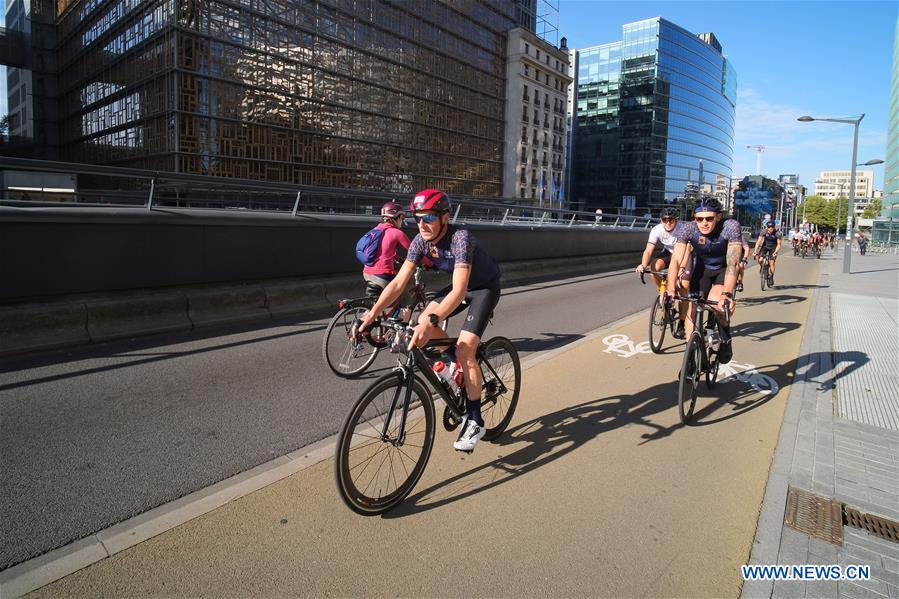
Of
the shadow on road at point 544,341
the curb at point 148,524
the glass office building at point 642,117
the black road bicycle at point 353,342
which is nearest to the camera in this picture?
the curb at point 148,524

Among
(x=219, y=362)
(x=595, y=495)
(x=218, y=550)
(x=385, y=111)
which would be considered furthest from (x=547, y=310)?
(x=385, y=111)

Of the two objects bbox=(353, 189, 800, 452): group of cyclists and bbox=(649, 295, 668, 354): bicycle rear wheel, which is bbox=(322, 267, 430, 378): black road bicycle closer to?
bbox=(353, 189, 800, 452): group of cyclists

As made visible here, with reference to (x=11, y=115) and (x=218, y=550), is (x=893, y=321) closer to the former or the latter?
(x=218, y=550)

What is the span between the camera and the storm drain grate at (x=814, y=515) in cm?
320

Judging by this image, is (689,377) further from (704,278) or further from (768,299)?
(768,299)

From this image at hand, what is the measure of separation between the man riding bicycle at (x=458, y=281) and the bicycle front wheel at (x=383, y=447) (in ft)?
1.22

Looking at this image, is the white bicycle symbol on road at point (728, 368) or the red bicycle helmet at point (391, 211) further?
the red bicycle helmet at point (391, 211)

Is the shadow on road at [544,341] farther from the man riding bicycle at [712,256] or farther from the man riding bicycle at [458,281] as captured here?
the man riding bicycle at [458,281]

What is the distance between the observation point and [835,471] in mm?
3996

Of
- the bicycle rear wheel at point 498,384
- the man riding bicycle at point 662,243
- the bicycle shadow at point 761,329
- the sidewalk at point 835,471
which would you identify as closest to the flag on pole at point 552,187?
the bicycle shadow at point 761,329

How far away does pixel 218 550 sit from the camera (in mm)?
2865

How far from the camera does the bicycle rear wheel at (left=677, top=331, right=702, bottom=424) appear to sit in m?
4.83

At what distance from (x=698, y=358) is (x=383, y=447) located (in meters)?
3.35

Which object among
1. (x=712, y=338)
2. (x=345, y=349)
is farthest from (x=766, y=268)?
(x=345, y=349)
